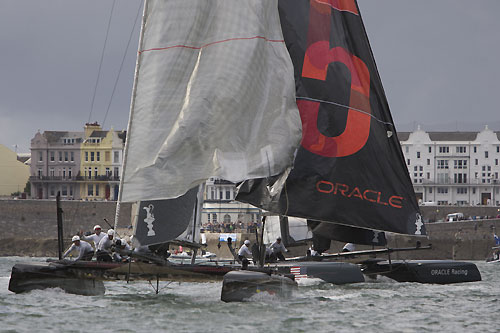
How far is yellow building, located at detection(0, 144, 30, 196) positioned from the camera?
10144cm

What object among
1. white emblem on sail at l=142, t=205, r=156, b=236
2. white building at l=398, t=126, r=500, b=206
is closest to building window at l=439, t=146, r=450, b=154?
white building at l=398, t=126, r=500, b=206

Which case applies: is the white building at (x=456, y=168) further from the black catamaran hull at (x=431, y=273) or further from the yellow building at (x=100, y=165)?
the black catamaran hull at (x=431, y=273)

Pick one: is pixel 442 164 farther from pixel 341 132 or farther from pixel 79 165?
pixel 341 132

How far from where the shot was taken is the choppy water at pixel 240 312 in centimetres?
1504

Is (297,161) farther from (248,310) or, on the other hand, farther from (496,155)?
(496,155)

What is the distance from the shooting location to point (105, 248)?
19531 millimetres

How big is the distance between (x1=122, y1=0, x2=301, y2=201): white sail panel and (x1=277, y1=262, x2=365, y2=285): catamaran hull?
18.8 feet

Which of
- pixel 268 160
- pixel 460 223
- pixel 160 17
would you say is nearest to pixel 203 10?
pixel 160 17

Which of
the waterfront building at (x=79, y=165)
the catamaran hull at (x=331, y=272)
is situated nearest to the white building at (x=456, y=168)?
the waterfront building at (x=79, y=165)

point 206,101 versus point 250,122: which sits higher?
point 206,101

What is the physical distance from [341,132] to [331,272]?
379 cm

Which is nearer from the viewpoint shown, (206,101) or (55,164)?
(206,101)

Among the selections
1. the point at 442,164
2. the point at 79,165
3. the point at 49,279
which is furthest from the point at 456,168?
the point at 49,279

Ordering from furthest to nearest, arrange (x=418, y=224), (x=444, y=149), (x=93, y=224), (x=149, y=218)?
(x=444, y=149), (x=93, y=224), (x=418, y=224), (x=149, y=218)
